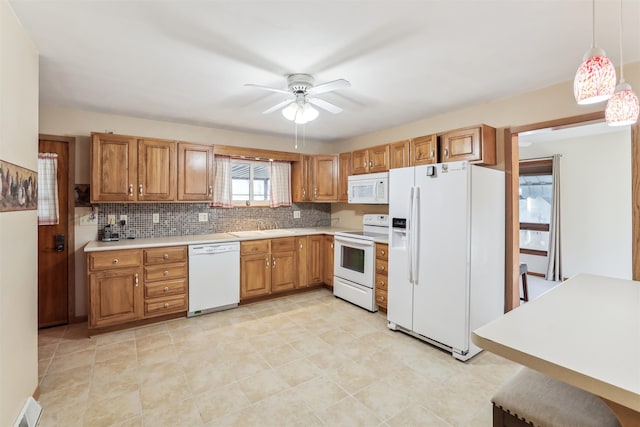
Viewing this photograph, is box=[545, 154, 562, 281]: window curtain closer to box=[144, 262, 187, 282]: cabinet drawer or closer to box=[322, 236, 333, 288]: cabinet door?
box=[322, 236, 333, 288]: cabinet door

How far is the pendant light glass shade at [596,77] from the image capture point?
1.20m

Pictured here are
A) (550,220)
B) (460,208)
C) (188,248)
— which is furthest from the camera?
(550,220)

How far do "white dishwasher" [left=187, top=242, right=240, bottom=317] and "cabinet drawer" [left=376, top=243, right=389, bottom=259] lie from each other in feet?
5.84

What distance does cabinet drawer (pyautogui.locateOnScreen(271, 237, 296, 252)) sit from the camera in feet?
13.5

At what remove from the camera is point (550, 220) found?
202 inches

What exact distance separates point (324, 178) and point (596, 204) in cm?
432

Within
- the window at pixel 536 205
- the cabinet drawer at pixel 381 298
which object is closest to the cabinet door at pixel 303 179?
the cabinet drawer at pixel 381 298

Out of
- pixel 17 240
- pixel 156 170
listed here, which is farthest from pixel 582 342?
pixel 156 170

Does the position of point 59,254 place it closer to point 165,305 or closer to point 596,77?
point 165,305

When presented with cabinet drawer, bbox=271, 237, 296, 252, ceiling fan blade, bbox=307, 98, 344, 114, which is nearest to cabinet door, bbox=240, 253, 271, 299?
cabinet drawer, bbox=271, 237, 296, 252

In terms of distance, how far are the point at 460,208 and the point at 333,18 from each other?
1844 mm

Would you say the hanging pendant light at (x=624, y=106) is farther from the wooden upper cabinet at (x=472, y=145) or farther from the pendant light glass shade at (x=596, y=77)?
the wooden upper cabinet at (x=472, y=145)

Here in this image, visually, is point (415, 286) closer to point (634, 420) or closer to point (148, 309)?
point (634, 420)

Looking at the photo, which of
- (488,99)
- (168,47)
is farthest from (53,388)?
(488,99)
